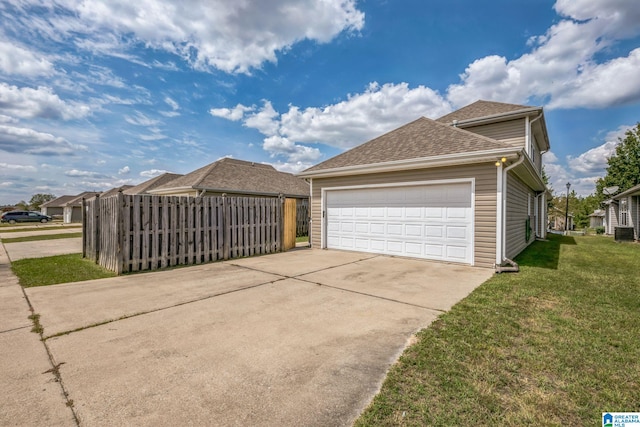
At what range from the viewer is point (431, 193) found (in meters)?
7.75

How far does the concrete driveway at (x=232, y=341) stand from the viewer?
1.96 m

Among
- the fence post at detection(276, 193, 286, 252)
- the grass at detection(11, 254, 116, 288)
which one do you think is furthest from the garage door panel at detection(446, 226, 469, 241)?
the grass at detection(11, 254, 116, 288)

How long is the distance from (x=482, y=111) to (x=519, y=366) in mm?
12583

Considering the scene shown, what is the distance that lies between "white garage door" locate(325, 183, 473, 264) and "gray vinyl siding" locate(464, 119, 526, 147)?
590 centimetres

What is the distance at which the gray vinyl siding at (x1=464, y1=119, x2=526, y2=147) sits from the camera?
10.9m

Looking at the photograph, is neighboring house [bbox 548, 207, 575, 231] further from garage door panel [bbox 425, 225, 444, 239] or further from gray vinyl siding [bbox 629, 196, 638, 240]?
garage door panel [bbox 425, 225, 444, 239]

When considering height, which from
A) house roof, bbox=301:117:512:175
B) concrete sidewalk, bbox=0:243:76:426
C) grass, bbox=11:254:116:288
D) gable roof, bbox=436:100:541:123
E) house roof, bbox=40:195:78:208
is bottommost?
grass, bbox=11:254:116:288

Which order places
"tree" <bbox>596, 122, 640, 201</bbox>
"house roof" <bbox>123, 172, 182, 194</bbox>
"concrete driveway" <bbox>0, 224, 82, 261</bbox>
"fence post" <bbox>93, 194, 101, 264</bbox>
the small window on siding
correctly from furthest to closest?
"tree" <bbox>596, 122, 640, 201</bbox> → "house roof" <bbox>123, 172, 182, 194</bbox> → the small window on siding → "concrete driveway" <bbox>0, 224, 82, 261</bbox> → "fence post" <bbox>93, 194, 101, 264</bbox>

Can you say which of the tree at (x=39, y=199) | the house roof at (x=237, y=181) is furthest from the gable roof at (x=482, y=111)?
the tree at (x=39, y=199)

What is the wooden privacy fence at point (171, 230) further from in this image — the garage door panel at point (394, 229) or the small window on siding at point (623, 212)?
the small window on siding at point (623, 212)

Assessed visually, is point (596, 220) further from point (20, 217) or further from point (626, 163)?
point (20, 217)

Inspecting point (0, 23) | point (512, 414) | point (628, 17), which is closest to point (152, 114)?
point (0, 23)

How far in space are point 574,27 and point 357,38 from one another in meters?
7.33

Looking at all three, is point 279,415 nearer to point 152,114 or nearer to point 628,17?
point 628,17
